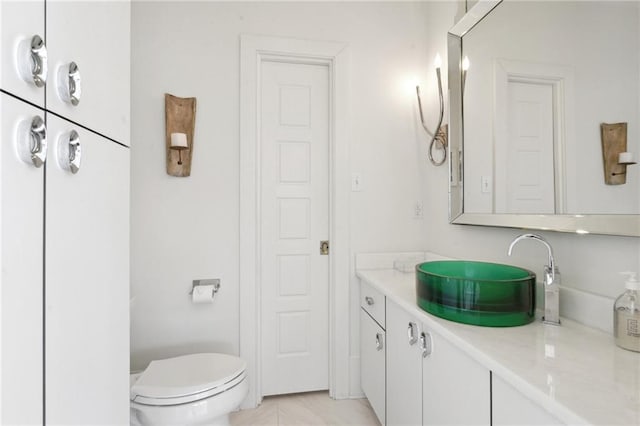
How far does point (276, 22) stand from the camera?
1.88 metres

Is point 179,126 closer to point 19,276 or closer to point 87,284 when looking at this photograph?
point 87,284

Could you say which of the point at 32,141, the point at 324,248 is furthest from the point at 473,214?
the point at 32,141

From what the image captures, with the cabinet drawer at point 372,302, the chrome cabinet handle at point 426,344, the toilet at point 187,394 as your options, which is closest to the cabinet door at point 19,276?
the toilet at point 187,394

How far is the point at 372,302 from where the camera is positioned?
1696 millimetres

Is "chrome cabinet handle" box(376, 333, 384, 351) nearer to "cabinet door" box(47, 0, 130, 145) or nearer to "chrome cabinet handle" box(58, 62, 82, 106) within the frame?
"cabinet door" box(47, 0, 130, 145)

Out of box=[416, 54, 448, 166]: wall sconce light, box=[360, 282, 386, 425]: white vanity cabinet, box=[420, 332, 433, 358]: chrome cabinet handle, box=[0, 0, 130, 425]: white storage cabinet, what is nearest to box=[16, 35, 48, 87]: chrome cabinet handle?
box=[0, 0, 130, 425]: white storage cabinet

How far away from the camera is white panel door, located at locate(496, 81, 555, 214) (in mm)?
1142

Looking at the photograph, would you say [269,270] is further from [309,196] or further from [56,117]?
[56,117]

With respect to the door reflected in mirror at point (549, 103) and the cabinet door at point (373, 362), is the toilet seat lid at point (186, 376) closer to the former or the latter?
the cabinet door at point (373, 362)

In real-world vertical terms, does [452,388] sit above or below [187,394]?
above

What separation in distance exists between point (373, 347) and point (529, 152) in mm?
1155

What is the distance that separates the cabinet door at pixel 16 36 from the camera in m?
0.43

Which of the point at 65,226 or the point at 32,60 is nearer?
the point at 32,60

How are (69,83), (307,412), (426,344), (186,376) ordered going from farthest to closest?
(307,412), (186,376), (426,344), (69,83)
